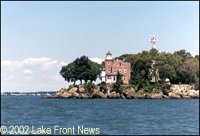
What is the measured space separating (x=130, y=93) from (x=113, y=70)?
12860 mm

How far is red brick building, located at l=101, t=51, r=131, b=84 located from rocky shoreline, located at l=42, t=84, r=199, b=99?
8769mm

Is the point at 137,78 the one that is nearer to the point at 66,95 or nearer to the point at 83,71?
the point at 83,71

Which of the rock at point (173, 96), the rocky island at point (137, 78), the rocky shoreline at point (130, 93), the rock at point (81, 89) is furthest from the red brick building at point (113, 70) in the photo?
the rock at point (173, 96)

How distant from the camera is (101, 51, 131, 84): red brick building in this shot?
120m

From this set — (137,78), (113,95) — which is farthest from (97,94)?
(137,78)

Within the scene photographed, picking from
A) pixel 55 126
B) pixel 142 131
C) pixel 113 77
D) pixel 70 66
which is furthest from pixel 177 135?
pixel 70 66

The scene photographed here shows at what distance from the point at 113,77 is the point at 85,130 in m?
85.5

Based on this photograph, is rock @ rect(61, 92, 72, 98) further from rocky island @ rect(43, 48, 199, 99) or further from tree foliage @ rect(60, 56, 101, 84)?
tree foliage @ rect(60, 56, 101, 84)

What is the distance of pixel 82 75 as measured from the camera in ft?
395

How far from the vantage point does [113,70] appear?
121 m

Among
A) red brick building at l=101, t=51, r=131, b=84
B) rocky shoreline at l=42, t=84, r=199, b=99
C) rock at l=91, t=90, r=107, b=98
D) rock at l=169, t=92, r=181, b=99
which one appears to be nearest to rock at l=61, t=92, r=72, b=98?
rocky shoreline at l=42, t=84, r=199, b=99

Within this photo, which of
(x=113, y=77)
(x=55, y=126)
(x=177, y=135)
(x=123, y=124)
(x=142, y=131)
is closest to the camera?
(x=177, y=135)

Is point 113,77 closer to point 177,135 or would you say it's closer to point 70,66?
point 70,66

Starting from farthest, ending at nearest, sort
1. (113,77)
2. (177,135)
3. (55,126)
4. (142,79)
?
(113,77), (142,79), (55,126), (177,135)
